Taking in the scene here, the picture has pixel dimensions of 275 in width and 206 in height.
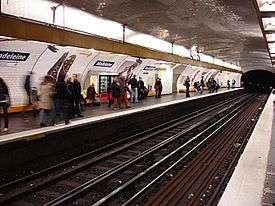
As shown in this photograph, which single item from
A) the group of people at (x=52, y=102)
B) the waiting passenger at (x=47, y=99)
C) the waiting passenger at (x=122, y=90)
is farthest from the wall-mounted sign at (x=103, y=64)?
the waiting passenger at (x=47, y=99)

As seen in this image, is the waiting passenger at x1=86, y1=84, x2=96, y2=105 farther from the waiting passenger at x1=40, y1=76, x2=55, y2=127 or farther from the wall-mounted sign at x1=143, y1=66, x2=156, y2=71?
the wall-mounted sign at x1=143, y1=66, x2=156, y2=71

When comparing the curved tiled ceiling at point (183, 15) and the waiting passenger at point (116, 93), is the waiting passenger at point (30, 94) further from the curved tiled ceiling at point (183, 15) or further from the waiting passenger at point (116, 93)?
the curved tiled ceiling at point (183, 15)

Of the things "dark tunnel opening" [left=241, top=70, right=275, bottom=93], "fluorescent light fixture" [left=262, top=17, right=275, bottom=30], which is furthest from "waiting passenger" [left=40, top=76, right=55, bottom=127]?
"dark tunnel opening" [left=241, top=70, right=275, bottom=93]

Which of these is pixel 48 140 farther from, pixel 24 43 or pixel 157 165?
pixel 24 43

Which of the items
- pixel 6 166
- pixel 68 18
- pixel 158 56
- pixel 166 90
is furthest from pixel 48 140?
pixel 166 90

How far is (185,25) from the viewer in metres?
12.0

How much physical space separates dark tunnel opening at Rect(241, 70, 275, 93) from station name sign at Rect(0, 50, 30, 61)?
116ft

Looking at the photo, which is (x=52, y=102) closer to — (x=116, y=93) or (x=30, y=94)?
(x=30, y=94)

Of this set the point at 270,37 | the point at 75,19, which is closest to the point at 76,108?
the point at 75,19

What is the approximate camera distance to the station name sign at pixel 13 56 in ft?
38.7

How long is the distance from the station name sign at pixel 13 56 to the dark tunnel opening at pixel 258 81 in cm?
3528

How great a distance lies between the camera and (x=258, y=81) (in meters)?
45.6

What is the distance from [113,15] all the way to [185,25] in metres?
2.57

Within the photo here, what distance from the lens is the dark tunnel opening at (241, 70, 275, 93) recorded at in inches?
1713
